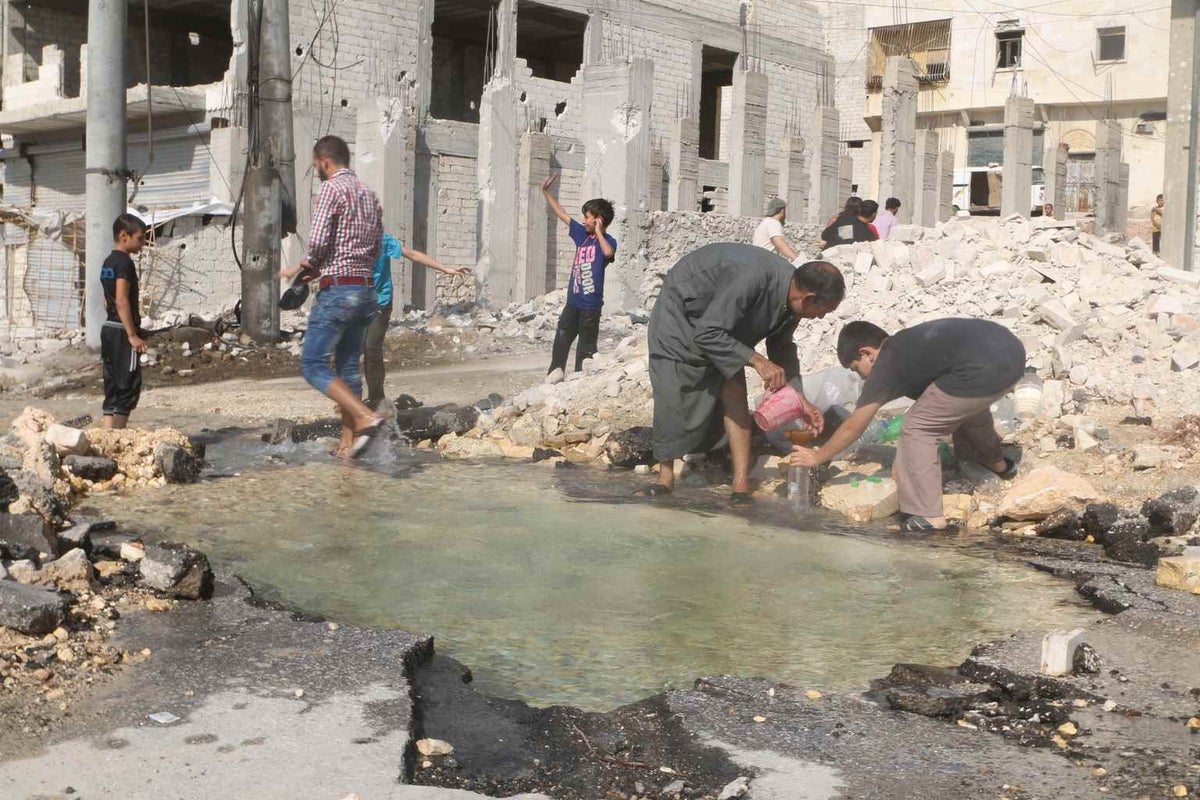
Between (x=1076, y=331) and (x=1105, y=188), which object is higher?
(x=1105, y=188)

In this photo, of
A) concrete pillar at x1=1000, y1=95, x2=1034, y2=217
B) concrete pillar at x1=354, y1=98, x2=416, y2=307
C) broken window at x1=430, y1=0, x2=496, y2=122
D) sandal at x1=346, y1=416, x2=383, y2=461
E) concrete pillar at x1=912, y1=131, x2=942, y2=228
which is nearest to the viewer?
sandal at x1=346, y1=416, x2=383, y2=461

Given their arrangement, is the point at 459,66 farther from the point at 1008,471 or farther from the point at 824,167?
the point at 1008,471

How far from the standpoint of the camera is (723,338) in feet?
18.9

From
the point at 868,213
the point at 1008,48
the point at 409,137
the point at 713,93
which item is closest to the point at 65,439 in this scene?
the point at 868,213

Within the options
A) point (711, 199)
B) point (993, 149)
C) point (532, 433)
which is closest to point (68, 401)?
point (532, 433)

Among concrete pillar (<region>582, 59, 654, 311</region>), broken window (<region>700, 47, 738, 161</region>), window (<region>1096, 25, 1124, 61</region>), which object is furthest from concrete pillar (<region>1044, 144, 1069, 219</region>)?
window (<region>1096, 25, 1124, 61</region>)

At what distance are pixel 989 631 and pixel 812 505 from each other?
2.39m

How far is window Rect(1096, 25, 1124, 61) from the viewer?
3322cm

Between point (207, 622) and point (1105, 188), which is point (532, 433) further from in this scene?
point (1105, 188)

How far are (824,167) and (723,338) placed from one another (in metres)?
16.2

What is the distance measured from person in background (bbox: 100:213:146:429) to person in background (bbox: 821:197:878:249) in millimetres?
7413

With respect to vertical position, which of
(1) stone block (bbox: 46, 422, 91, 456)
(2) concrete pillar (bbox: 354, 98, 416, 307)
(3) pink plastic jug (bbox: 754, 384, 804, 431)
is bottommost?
(1) stone block (bbox: 46, 422, 91, 456)

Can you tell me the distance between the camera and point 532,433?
796 cm

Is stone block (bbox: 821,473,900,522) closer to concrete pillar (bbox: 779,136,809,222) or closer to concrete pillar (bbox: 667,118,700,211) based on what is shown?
concrete pillar (bbox: 667,118,700,211)
